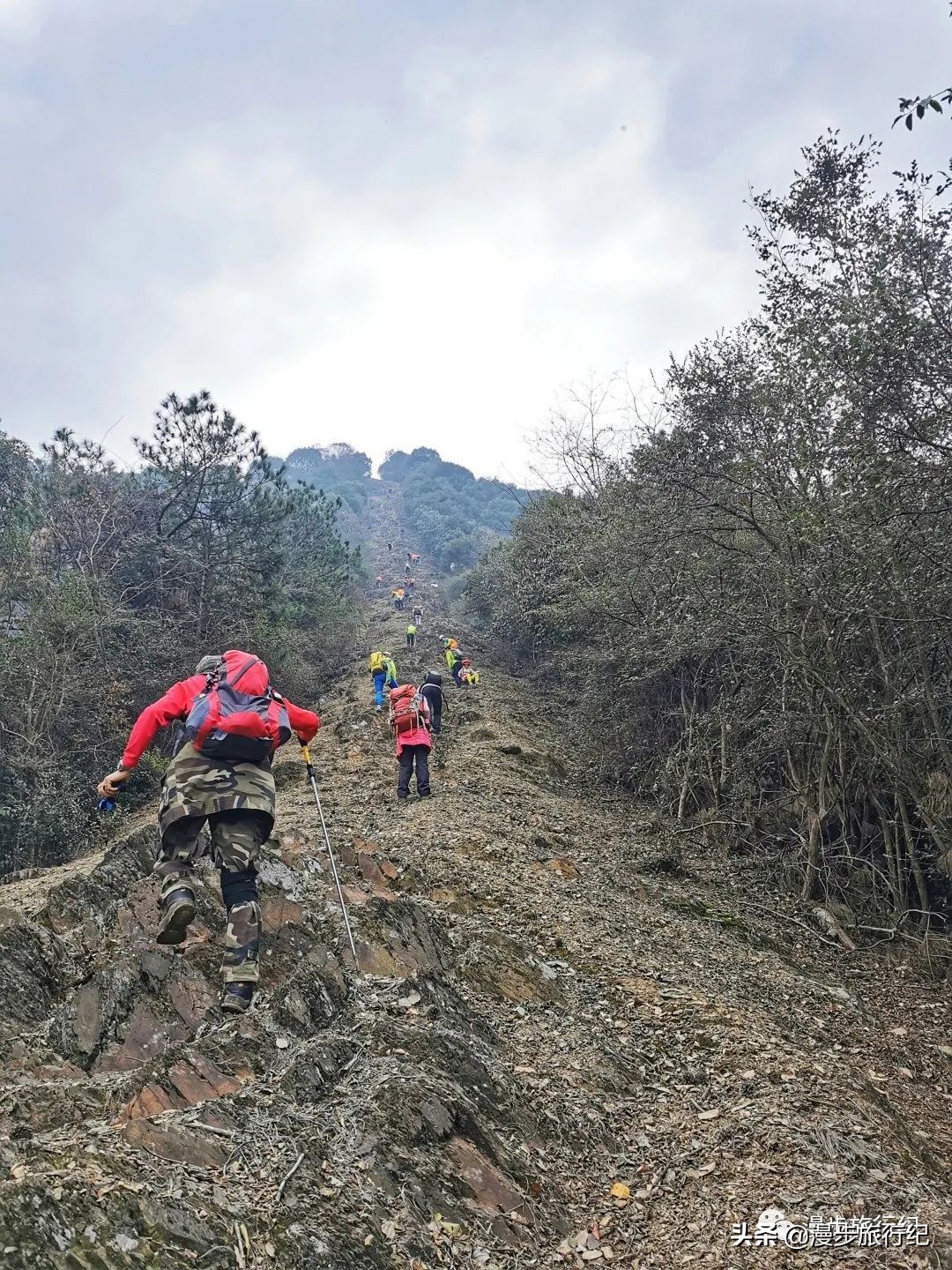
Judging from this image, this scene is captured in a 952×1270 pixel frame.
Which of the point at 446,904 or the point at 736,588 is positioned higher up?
the point at 736,588

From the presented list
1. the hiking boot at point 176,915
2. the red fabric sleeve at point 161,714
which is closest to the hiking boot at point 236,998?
the hiking boot at point 176,915

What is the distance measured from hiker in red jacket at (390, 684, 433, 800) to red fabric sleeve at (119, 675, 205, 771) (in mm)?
5544

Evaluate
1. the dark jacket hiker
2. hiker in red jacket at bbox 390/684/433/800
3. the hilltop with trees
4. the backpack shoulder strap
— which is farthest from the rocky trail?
the hilltop with trees

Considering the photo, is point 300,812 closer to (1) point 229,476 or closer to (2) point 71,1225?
(2) point 71,1225

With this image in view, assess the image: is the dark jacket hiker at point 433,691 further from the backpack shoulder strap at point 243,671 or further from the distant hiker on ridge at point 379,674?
the backpack shoulder strap at point 243,671

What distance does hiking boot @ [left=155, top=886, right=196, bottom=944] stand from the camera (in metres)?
3.80

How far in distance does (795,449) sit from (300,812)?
6502mm

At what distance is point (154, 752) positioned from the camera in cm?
1432

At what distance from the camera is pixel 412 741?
9.88m

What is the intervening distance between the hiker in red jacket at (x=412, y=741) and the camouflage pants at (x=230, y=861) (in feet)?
18.7

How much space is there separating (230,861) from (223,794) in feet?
1.15

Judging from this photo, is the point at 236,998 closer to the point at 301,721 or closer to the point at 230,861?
the point at 230,861

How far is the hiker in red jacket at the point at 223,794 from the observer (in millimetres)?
3830

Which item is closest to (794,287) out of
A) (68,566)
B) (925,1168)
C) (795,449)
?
(795,449)
